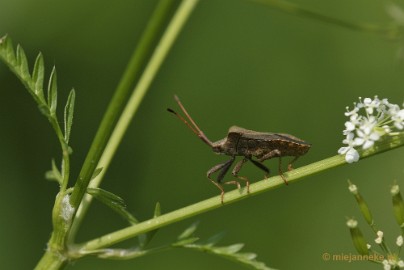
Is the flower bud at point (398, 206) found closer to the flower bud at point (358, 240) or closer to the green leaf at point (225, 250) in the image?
the flower bud at point (358, 240)

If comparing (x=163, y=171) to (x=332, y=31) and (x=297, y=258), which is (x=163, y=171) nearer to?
(x=297, y=258)

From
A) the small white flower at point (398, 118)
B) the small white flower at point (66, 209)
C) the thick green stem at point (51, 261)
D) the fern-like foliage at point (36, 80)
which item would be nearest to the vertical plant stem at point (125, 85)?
the small white flower at point (66, 209)

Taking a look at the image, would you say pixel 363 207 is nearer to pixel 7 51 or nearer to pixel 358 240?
pixel 358 240

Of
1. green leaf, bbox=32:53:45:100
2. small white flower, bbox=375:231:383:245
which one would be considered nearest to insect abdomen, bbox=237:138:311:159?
small white flower, bbox=375:231:383:245

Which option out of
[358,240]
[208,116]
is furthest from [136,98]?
[208,116]

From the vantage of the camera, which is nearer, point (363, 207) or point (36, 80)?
point (36, 80)

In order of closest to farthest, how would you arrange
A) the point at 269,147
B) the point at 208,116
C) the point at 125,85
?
the point at 125,85, the point at 269,147, the point at 208,116

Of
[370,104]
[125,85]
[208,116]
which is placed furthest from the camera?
[208,116]

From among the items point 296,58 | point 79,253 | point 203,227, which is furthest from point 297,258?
point 79,253
